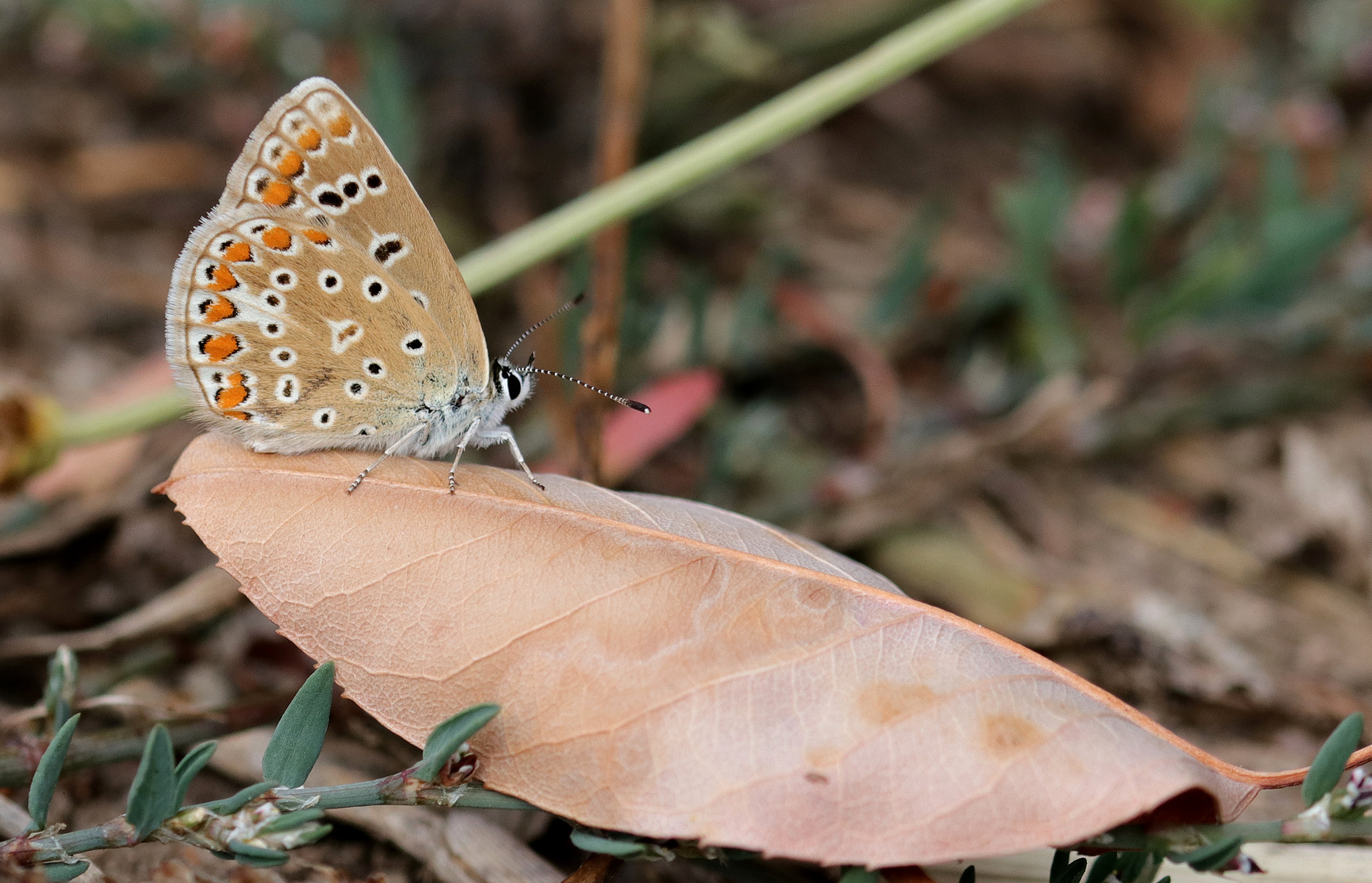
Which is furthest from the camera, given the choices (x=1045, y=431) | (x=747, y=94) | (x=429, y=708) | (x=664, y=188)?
(x=747, y=94)

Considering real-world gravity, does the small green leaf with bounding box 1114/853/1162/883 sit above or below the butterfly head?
below

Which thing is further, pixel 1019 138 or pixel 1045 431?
pixel 1019 138

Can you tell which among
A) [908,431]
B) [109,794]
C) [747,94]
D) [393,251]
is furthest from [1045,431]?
[109,794]

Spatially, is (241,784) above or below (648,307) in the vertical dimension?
below

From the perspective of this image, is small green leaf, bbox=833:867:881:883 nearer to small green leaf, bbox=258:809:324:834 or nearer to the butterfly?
small green leaf, bbox=258:809:324:834

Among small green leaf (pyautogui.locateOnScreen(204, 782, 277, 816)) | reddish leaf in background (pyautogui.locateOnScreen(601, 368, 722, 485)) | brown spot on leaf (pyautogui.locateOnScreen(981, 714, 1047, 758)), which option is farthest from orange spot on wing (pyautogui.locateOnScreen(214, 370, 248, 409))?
brown spot on leaf (pyautogui.locateOnScreen(981, 714, 1047, 758))

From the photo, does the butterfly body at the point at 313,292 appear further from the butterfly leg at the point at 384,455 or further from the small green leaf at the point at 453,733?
the small green leaf at the point at 453,733

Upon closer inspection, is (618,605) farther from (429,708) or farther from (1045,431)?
(1045,431)
